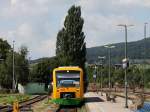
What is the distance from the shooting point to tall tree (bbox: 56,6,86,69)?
361 feet

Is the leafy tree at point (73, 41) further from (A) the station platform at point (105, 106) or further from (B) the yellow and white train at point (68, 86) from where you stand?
(B) the yellow and white train at point (68, 86)

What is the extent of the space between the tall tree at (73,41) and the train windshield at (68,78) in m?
57.8

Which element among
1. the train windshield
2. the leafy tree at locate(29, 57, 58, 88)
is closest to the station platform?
the train windshield

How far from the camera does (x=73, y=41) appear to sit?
4427 inches

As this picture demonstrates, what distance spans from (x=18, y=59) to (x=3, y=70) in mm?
3767

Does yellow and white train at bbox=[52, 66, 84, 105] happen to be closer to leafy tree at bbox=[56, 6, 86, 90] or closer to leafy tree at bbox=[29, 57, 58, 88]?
leafy tree at bbox=[56, 6, 86, 90]

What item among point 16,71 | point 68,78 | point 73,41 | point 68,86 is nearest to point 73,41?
point 73,41

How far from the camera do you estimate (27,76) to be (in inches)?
4616

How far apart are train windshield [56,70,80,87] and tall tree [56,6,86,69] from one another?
57814mm

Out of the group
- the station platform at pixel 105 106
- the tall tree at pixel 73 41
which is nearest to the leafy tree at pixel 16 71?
the tall tree at pixel 73 41

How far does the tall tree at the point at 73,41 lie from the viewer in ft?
361

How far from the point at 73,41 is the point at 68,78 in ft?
210

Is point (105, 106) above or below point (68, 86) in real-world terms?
below

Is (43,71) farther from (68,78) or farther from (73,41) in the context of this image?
(68,78)
